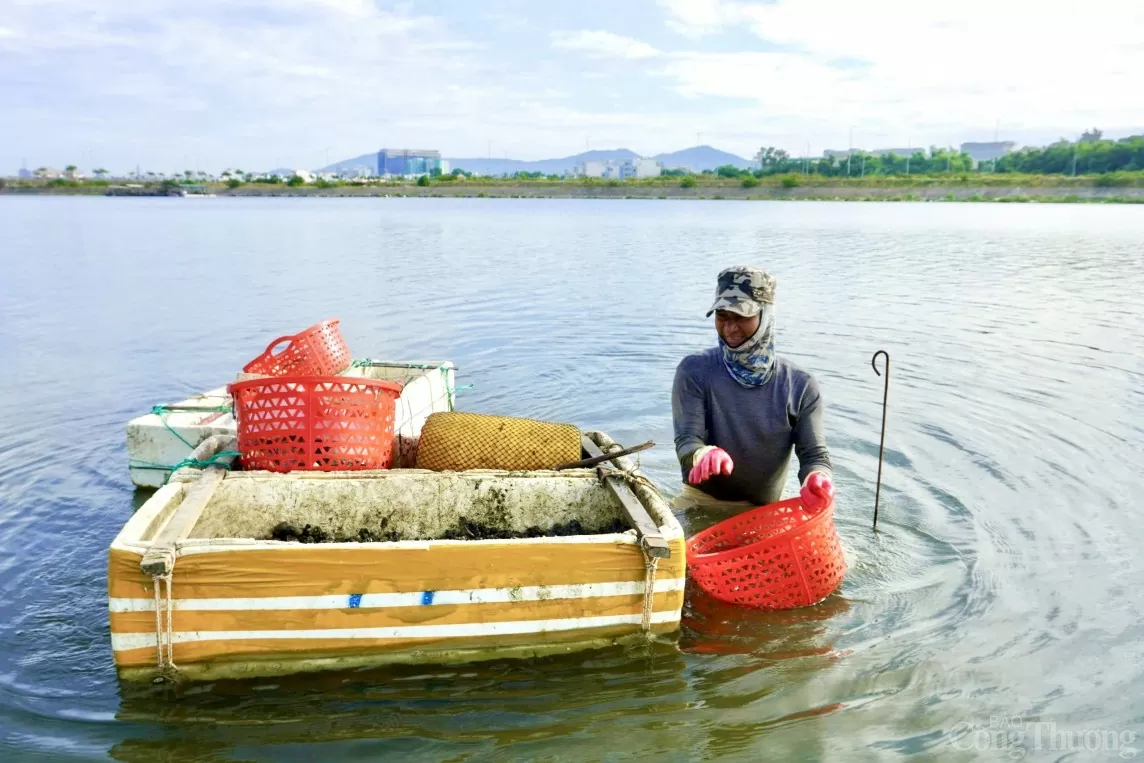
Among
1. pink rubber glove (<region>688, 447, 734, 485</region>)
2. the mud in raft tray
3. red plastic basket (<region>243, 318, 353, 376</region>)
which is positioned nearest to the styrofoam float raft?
red plastic basket (<region>243, 318, 353, 376</region>)

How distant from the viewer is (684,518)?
580 centimetres

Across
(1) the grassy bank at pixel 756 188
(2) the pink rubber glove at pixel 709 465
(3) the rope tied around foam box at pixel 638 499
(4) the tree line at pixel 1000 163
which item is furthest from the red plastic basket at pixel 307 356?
(4) the tree line at pixel 1000 163

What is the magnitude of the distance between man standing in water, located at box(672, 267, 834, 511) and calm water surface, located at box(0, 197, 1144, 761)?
885 millimetres

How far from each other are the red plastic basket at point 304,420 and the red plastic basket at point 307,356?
1259 mm

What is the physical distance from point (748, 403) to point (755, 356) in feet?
1.03

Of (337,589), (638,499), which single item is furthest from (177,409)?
(638,499)

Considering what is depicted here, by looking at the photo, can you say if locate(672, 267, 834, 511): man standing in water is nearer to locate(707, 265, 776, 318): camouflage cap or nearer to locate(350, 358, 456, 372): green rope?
locate(707, 265, 776, 318): camouflage cap

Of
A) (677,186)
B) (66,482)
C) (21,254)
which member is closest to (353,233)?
(21,254)

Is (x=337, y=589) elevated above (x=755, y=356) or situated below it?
below

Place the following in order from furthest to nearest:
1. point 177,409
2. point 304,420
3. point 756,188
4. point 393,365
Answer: point 756,188, point 393,365, point 177,409, point 304,420

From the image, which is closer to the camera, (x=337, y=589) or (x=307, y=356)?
(x=337, y=589)

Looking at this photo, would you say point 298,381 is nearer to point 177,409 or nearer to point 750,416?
point 750,416

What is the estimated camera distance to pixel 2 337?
14.6m

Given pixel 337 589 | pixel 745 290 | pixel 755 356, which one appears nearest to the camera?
pixel 337 589
